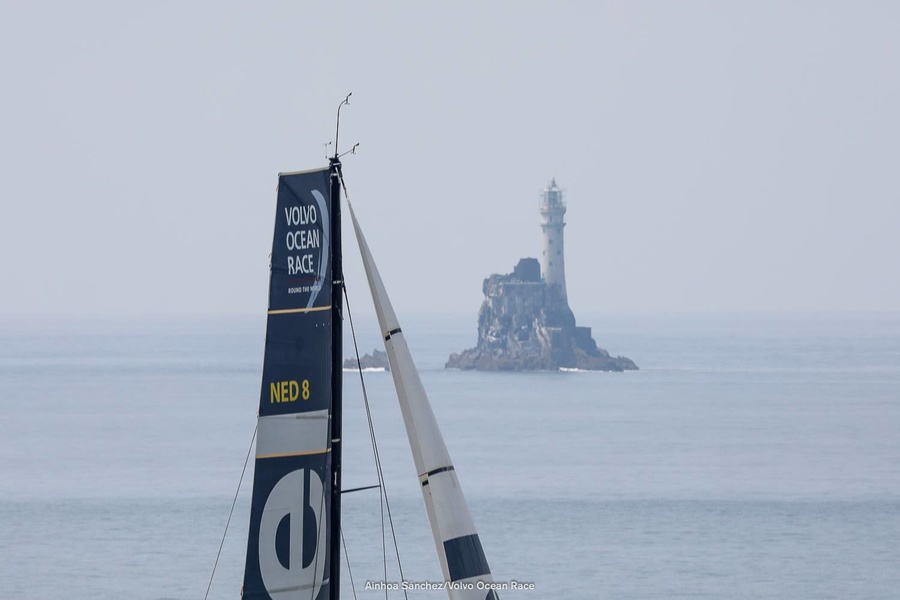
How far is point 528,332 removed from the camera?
471 feet

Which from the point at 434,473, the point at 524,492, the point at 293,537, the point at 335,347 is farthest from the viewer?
the point at 524,492

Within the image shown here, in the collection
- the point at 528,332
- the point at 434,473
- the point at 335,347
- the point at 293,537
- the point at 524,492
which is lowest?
the point at 524,492

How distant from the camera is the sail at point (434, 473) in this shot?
11.2 metres

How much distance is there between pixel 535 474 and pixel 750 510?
12.3 metres

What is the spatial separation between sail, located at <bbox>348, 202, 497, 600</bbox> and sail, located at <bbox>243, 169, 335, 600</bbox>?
894 millimetres

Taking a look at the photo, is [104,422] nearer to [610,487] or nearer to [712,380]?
[610,487]

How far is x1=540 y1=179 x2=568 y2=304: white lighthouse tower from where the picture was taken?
144m

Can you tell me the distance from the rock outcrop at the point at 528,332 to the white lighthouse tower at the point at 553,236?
1576 mm

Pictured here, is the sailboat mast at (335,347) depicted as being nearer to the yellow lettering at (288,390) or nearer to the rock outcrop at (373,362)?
the yellow lettering at (288,390)

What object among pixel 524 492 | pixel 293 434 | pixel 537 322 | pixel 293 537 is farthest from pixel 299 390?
pixel 537 322

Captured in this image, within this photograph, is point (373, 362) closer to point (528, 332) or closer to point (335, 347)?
point (528, 332)

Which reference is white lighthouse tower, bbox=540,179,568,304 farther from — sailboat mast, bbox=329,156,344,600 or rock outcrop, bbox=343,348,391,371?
sailboat mast, bbox=329,156,344,600

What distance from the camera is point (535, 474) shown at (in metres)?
61.8

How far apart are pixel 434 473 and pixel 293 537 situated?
1.34m
